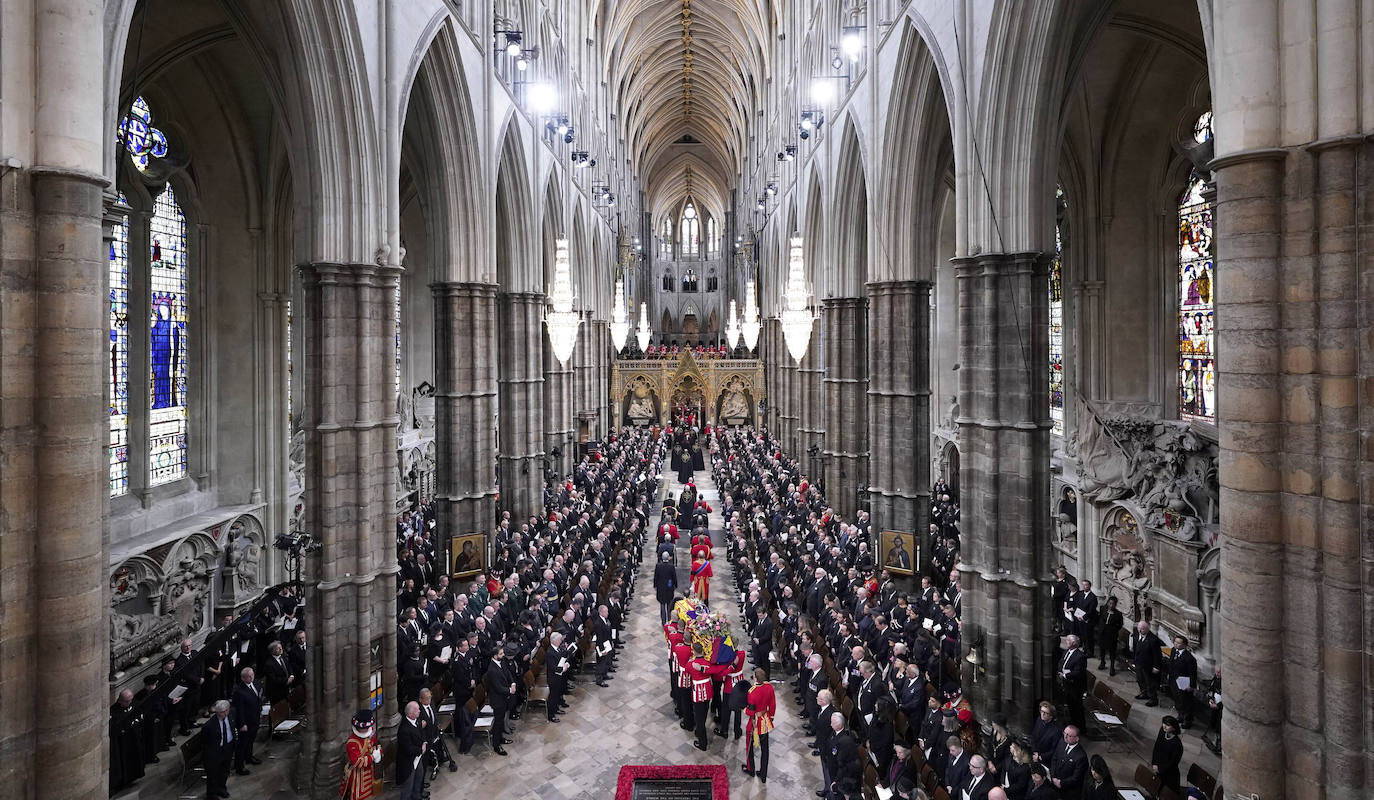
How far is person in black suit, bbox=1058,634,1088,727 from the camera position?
Answer: 423 inches

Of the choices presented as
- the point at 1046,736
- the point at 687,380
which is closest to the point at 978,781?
the point at 1046,736

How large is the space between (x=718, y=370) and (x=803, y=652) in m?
36.1

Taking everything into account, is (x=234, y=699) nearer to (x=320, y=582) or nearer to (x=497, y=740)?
(x=320, y=582)

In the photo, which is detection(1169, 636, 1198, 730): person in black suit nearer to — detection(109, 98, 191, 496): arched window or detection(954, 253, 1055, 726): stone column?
detection(954, 253, 1055, 726): stone column

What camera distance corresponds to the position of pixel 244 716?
1012cm

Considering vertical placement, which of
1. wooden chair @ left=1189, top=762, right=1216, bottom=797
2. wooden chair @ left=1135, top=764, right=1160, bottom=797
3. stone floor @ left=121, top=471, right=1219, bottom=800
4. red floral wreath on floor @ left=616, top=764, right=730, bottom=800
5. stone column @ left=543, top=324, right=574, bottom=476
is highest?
stone column @ left=543, top=324, right=574, bottom=476

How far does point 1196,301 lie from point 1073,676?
9077 millimetres

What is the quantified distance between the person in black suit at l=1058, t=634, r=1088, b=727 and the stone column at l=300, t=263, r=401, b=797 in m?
9.87

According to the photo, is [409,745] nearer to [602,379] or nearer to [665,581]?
[665,581]

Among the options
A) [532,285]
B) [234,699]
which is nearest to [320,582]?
[234,699]

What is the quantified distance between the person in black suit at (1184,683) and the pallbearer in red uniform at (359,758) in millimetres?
11036

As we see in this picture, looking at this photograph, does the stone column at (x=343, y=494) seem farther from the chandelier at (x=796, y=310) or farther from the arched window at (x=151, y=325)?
the chandelier at (x=796, y=310)

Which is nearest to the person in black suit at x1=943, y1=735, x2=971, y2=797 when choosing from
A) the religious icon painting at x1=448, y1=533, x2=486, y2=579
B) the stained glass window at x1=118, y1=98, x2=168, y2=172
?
the religious icon painting at x1=448, y1=533, x2=486, y2=579

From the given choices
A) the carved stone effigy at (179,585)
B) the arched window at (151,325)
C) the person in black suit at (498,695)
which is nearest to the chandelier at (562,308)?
the arched window at (151,325)
